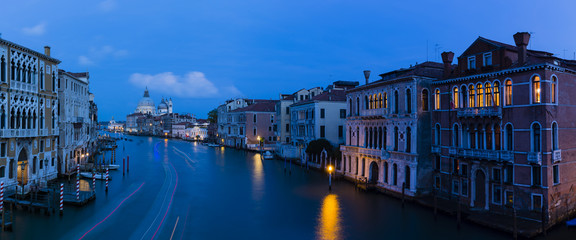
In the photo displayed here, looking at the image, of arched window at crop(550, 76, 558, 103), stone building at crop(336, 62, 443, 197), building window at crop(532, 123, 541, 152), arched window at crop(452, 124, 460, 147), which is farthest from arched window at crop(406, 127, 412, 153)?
arched window at crop(550, 76, 558, 103)

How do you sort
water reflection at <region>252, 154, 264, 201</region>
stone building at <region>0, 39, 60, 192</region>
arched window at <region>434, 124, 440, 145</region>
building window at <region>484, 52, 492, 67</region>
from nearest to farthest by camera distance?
building window at <region>484, 52, 492, 67</region> < stone building at <region>0, 39, 60, 192</region> < arched window at <region>434, 124, 440, 145</region> < water reflection at <region>252, 154, 264, 201</region>

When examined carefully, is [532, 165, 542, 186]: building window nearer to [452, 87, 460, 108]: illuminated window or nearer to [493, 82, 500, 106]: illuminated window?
[493, 82, 500, 106]: illuminated window

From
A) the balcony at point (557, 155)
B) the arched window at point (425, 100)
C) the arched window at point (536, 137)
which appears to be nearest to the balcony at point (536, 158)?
the arched window at point (536, 137)

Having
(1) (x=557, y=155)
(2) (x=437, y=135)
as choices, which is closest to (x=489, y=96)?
(1) (x=557, y=155)

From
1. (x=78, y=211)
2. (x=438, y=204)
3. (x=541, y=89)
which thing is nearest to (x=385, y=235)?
(x=438, y=204)

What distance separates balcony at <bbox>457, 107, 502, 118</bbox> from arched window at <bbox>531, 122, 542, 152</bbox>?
1.76 meters

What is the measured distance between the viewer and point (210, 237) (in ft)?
55.9

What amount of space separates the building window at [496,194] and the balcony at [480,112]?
3794 mm

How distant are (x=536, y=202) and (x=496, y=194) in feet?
6.92

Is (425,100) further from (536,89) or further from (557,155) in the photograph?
(557,155)

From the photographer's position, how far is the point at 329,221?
1980 centimetres

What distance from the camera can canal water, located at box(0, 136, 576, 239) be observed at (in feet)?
57.3

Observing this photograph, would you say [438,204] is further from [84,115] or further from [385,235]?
[84,115]

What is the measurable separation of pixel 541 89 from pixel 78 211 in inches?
1012
